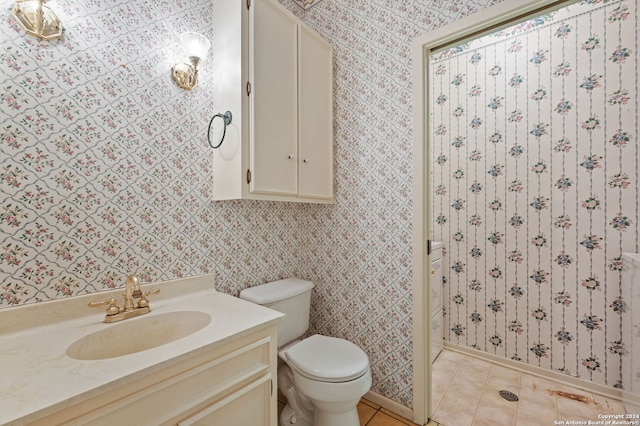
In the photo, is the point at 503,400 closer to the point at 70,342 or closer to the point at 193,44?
the point at 70,342

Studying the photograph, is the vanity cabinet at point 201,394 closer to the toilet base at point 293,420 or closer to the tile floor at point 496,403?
the toilet base at point 293,420

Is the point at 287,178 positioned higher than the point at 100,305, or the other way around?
the point at 287,178

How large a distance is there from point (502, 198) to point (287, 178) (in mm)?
1761

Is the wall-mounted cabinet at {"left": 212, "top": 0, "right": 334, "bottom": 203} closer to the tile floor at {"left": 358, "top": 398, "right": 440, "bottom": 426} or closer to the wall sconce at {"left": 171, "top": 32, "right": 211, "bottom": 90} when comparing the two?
the wall sconce at {"left": 171, "top": 32, "right": 211, "bottom": 90}

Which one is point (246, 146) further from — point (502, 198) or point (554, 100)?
point (554, 100)

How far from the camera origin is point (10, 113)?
946mm

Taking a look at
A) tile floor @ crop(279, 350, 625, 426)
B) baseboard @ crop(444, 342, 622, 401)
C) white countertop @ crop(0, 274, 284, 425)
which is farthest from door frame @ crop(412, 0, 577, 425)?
baseboard @ crop(444, 342, 622, 401)

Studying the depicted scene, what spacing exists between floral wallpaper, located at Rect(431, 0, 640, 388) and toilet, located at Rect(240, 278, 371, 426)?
145 centimetres

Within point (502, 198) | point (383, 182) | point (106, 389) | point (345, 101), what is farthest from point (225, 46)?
point (502, 198)

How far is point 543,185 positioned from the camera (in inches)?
80.3

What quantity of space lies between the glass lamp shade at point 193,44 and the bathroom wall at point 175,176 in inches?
3.1

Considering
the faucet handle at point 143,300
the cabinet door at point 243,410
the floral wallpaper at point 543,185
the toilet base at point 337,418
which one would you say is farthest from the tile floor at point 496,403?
the faucet handle at point 143,300

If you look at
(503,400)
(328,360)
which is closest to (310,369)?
(328,360)

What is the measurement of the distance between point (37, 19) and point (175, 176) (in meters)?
0.69
